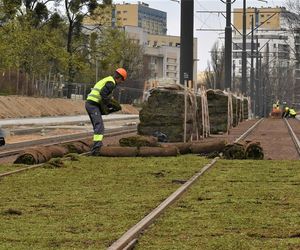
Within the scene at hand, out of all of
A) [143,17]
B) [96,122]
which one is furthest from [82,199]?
[143,17]

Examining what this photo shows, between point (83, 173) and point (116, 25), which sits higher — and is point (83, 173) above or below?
below

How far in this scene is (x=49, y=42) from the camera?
58000mm

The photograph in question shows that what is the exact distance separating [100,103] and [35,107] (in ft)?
119

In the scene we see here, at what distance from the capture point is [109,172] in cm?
1388

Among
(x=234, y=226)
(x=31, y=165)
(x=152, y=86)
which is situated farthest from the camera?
(x=152, y=86)

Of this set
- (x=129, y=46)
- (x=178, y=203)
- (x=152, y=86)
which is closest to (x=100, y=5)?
(x=129, y=46)

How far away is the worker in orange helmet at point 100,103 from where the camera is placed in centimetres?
1747

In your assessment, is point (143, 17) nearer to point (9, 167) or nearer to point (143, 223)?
point (9, 167)

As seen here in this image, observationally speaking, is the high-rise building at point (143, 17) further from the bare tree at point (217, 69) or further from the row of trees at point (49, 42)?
the row of trees at point (49, 42)

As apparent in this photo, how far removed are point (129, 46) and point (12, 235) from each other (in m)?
93.3

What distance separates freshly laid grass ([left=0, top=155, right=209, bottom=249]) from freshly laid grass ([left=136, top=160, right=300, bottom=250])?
40 centimetres

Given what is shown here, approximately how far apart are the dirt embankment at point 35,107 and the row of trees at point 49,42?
268cm

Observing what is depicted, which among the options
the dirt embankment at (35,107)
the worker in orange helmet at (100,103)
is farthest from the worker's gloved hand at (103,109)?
the dirt embankment at (35,107)

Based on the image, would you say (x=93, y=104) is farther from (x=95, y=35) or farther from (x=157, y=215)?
(x=95, y=35)
